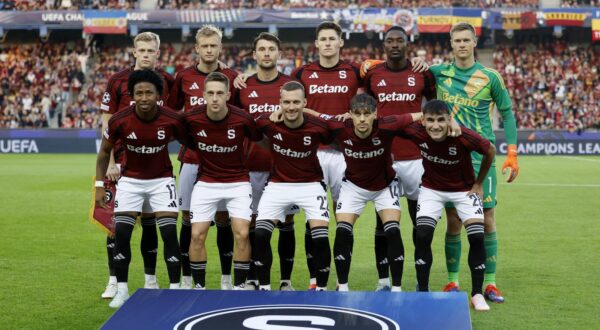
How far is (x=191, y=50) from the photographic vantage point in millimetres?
42438

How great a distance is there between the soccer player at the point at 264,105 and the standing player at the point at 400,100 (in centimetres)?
85

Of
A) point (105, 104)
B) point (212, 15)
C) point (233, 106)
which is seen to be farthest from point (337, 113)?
point (212, 15)

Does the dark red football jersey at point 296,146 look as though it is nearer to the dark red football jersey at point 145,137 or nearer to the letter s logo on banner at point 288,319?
the dark red football jersey at point 145,137

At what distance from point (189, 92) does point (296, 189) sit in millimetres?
1488

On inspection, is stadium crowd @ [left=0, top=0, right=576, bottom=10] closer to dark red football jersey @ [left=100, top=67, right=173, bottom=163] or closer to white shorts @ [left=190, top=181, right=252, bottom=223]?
dark red football jersey @ [left=100, top=67, right=173, bottom=163]

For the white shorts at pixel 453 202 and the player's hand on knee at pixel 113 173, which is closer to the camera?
the white shorts at pixel 453 202

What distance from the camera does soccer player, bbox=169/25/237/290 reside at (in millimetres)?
7438

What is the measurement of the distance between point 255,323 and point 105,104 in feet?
10.9

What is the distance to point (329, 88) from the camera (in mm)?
7402

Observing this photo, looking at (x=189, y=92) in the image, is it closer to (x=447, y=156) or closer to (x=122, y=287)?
(x=122, y=287)

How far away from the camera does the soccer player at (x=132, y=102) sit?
728cm

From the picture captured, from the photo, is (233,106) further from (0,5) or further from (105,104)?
(0,5)

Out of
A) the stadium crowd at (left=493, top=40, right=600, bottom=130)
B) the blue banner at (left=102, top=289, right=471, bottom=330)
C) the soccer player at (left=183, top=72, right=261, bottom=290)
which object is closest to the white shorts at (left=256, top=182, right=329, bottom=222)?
the soccer player at (left=183, top=72, right=261, bottom=290)

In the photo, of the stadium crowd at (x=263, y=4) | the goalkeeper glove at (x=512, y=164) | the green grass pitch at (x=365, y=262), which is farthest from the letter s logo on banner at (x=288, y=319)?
the stadium crowd at (x=263, y=4)
